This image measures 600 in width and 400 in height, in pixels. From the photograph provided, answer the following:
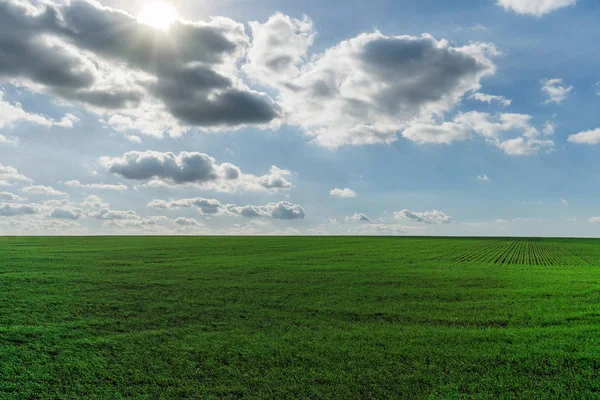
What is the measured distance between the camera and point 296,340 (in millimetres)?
12141

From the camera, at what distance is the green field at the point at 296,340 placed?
9234 millimetres

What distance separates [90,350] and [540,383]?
12.3 m

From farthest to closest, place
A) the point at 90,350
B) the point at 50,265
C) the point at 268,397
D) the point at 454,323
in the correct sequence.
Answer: the point at 50,265 < the point at 454,323 < the point at 90,350 < the point at 268,397

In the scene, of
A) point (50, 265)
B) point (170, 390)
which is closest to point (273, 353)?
point (170, 390)

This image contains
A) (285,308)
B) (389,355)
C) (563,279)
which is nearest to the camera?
(389,355)

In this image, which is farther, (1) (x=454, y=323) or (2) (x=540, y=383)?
(1) (x=454, y=323)

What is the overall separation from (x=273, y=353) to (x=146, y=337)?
4563 millimetres

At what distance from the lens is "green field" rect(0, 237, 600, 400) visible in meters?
9.23

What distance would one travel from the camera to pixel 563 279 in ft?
84.8

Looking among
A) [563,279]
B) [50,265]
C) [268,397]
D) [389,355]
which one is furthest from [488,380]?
[50,265]

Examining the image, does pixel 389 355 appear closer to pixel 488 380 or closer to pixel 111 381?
pixel 488 380

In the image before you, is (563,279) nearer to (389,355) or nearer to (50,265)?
(389,355)

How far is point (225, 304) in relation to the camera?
670 inches

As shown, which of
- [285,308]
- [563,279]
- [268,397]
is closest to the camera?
[268,397]
